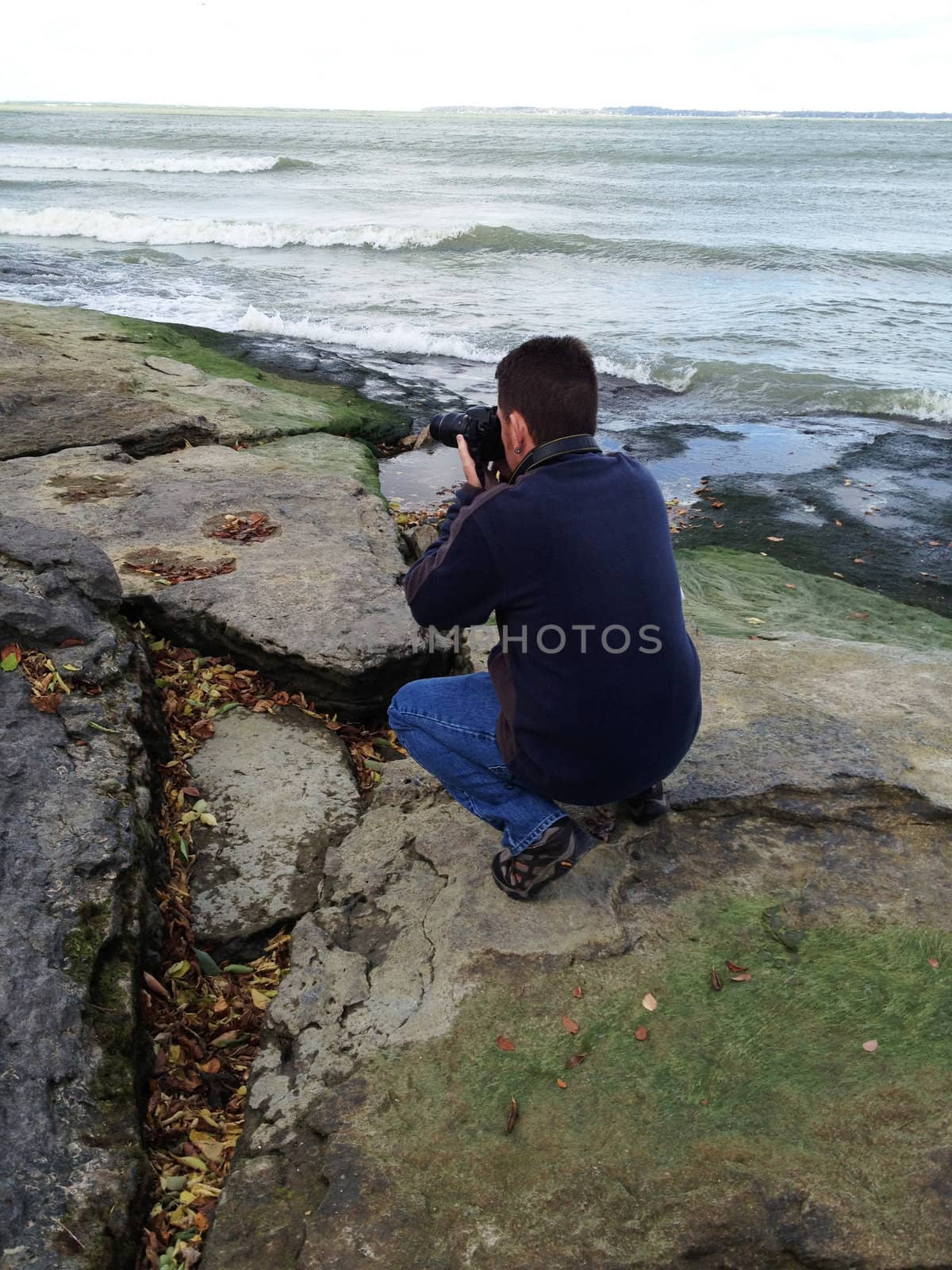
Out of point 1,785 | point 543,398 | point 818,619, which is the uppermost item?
point 543,398

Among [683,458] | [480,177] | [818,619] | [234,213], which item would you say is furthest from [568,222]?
[818,619]

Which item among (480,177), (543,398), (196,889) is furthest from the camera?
(480,177)

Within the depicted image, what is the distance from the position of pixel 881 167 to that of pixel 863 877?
3979 cm

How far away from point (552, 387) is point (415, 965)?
150 centimetres

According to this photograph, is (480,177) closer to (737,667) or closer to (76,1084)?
(737,667)

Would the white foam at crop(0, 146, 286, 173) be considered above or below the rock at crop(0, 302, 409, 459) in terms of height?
above

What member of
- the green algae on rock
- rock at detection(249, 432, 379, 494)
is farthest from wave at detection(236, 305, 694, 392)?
the green algae on rock

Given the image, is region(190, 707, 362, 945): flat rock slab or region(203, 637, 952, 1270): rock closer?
region(203, 637, 952, 1270): rock

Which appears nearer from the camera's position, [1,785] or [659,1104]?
[659,1104]

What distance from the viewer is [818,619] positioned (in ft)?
17.3

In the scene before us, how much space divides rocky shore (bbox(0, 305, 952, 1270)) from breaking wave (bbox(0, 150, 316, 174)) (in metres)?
38.8

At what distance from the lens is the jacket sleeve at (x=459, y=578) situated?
2.42 m

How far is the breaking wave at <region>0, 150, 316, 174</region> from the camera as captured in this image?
3853cm

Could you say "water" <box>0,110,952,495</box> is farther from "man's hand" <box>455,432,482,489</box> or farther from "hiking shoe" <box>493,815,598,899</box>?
"hiking shoe" <box>493,815,598,899</box>
